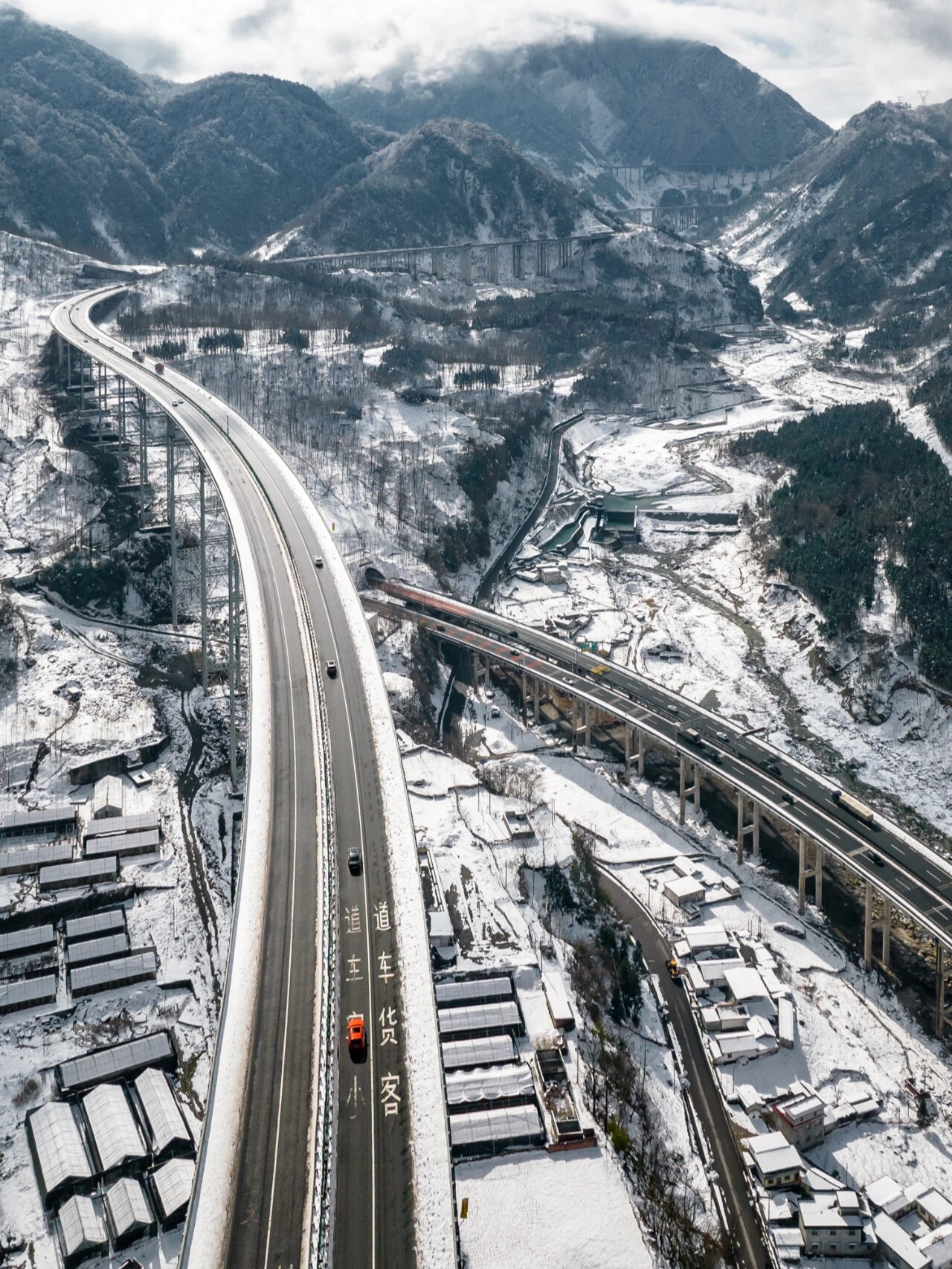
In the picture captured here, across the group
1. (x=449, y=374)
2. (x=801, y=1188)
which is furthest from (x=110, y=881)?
(x=449, y=374)

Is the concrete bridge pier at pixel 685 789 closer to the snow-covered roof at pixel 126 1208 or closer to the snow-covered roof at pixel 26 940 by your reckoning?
the snow-covered roof at pixel 26 940

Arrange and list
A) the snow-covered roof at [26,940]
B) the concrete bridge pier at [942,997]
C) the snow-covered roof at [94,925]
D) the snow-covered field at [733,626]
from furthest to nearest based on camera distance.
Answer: the snow-covered field at [733,626] < the snow-covered roof at [94,925] < the concrete bridge pier at [942,997] < the snow-covered roof at [26,940]

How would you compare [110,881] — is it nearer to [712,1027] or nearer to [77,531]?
[712,1027]

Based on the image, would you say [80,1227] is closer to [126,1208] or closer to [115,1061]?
[126,1208]

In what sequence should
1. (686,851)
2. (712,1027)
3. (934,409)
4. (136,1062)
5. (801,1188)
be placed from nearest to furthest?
1. (801,1188)
2. (136,1062)
3. (712,1027)
4. (686,851)
5. (934,409)

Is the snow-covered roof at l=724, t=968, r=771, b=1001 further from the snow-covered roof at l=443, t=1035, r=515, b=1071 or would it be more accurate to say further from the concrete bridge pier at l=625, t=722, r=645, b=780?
the concrete bridge pier at l=625, t=722, r=645, b=780

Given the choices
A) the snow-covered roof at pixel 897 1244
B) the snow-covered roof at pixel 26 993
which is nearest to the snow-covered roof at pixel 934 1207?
the snow-covered roof at pixel 897 1244
